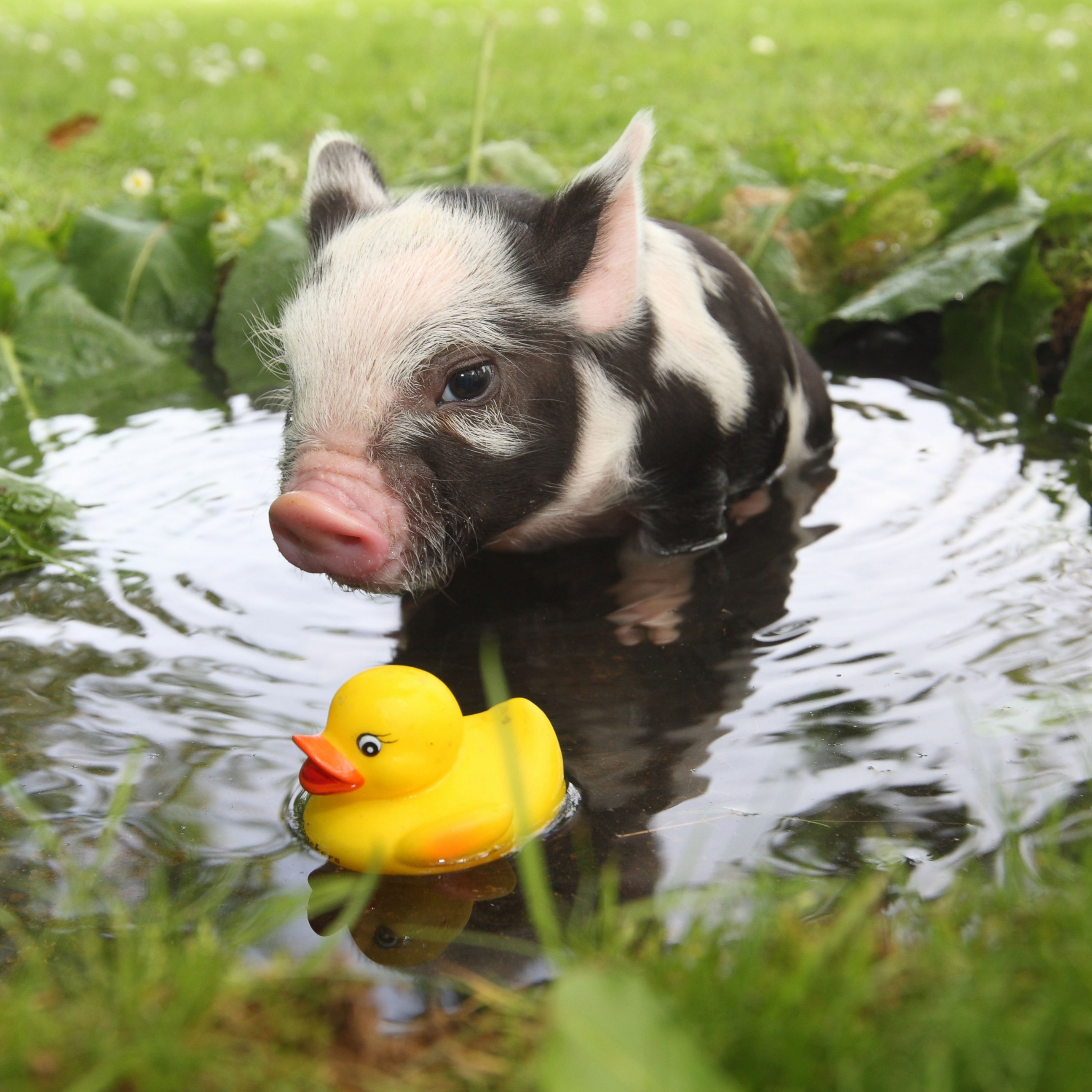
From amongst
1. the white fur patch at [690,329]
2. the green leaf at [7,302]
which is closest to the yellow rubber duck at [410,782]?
the white fur patch at [690,329]

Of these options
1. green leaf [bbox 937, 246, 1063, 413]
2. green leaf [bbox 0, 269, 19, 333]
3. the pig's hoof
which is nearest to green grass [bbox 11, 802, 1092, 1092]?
the pig's hoof

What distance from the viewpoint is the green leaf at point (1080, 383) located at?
404 centimetres

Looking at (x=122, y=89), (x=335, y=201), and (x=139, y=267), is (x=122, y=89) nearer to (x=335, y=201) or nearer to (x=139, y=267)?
(x=139, y=267)

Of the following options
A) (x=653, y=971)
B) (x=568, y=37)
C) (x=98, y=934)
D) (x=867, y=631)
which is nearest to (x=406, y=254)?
(x=867, y=631)

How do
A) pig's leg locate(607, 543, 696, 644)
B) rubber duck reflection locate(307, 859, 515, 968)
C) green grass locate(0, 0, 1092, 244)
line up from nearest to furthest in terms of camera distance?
1. rubber duck reflection locate(307, 859, 515, 968)
2. pig's leg locate(607, 543, 696, 644)
3. green grass locate(0, 0, 1092, 244)

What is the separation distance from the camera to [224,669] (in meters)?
2.82

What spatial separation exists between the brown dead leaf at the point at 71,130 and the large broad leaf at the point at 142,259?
2.73 m

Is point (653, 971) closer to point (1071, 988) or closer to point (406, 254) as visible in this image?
point (1071, 988)

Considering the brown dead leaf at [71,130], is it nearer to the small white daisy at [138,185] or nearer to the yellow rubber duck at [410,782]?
the small white daisy at [138,185]

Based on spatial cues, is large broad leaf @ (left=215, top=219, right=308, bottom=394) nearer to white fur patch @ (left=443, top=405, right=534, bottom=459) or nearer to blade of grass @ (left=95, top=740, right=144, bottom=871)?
white fur patch @ (left=443, top=405, right=534, bottom=459)

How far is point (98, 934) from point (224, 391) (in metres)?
3.11

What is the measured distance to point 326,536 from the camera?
2592mm

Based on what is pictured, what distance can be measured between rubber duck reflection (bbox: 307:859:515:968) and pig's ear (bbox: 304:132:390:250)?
180cm

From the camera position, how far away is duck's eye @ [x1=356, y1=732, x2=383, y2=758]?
6.74 feet
